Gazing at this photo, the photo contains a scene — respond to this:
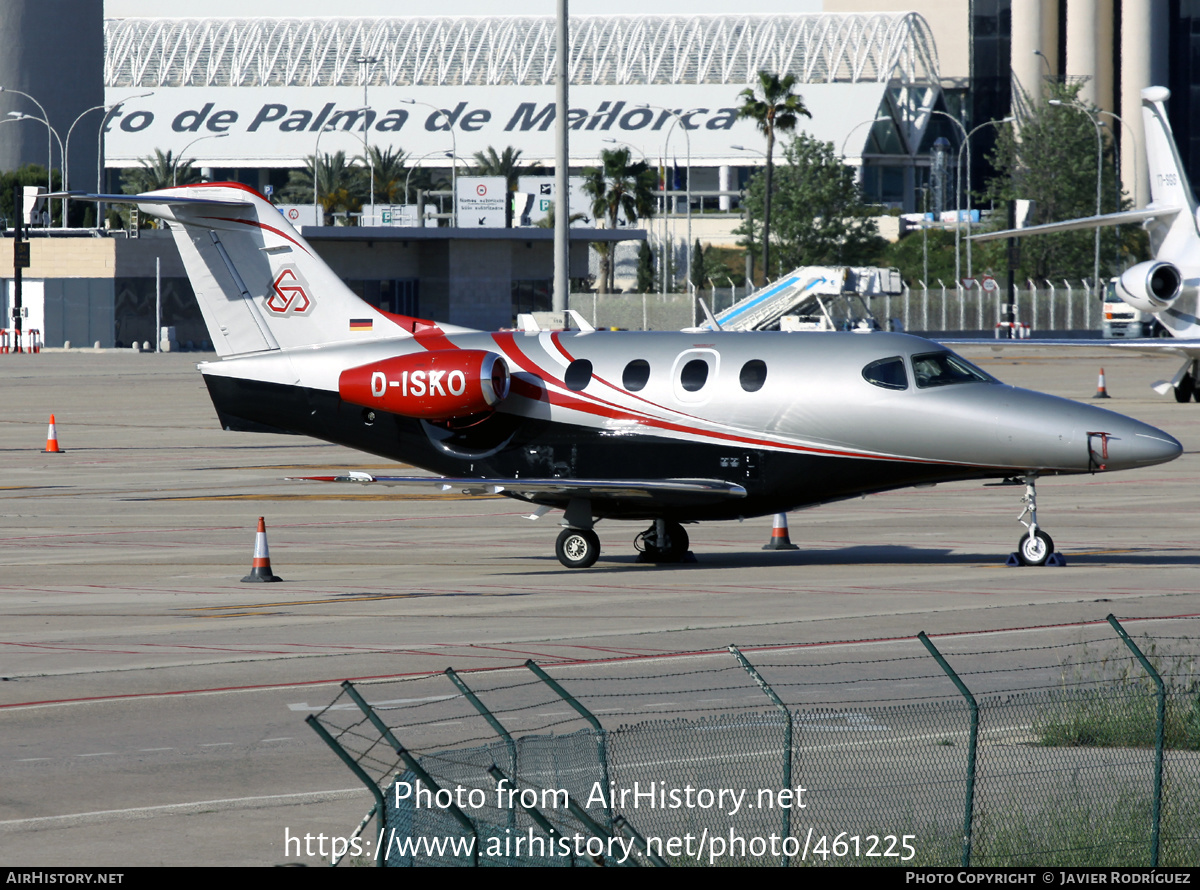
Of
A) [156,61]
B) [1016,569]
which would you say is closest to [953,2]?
[156,61]

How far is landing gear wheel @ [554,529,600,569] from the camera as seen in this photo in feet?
73.5

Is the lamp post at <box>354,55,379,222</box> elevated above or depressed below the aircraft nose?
above

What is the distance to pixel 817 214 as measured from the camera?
12250 cm

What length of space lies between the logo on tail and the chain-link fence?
10.6 metres

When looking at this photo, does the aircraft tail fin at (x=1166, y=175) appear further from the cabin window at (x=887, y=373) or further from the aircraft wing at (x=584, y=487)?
the aircraft wing at (x=584, y=487)

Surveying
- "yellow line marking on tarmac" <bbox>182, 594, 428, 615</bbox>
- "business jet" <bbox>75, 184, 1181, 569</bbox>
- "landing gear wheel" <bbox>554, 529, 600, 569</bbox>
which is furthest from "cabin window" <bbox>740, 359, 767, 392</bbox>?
"yellow line marking on tarmac" <bbox>182, 594, 428, 615</bbox>

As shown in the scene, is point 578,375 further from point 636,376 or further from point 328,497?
point 328,497

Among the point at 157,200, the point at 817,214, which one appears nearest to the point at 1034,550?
the point at 157,200

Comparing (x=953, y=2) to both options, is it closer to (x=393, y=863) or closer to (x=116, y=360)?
(x=116, y=360)

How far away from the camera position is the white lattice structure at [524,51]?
159 m

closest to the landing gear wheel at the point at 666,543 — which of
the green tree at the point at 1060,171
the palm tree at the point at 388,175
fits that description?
the green tree at the point at 1060,171

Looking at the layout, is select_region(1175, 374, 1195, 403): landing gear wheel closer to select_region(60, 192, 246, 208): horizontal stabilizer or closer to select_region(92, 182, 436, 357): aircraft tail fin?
select_region(92, 182, 436, 357): aircraft tail fin

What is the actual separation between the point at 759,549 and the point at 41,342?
87.4m

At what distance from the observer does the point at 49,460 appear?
1506 inches
